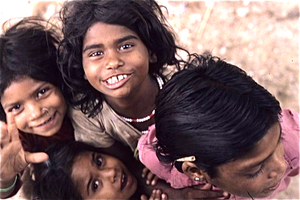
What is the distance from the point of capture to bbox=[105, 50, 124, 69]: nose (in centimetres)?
96

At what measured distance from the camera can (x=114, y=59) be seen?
964mm

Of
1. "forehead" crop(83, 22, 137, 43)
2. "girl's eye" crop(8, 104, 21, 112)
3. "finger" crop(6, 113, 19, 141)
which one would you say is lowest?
"finger" crop(6, 113, 19, 141)

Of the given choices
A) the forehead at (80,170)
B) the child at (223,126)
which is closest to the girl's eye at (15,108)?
the forehead at (80,170)

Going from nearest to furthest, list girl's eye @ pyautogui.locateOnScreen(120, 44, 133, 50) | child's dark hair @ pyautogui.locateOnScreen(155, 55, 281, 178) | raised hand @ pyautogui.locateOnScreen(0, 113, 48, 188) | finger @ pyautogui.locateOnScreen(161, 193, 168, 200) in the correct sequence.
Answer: child's dark hair @ pyautogui.locateOnScreen(155, 55, 281, 178)
girl's eye @ pyautogui.locateOnScreen(120, 44, 133, 50)
raised hand @ pyautogui.locateOnScreen(0, 113, 48, 188)
finger @ pyautogui.locateOnScreen(161, 193, 168, 200)

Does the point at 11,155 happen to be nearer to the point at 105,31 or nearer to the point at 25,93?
the point at 25,93

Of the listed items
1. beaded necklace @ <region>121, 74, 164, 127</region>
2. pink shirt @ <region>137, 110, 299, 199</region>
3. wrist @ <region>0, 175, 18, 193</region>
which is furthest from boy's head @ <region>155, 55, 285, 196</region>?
wrist @ <region>0, 175, 18, 193</region>

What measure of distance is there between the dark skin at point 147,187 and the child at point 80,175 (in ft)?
0.27

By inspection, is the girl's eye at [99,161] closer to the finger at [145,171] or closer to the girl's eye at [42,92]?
the finger at [145,171]

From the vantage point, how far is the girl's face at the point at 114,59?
97 centimetres

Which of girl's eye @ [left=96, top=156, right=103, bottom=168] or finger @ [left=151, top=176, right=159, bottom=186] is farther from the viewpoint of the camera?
finger @ [left=151, top=176, right=159, bottom=186]

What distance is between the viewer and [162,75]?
4.31ft

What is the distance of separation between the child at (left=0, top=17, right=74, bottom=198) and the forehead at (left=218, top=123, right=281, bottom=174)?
24.4 inches

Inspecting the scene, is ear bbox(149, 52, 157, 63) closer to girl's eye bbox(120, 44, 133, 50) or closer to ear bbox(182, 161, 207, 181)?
girl's eye bbox(120, 44, 133, 50)

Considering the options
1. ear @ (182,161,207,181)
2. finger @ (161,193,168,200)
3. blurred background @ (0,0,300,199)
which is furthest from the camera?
blurred background @ (0,0,300,199)
